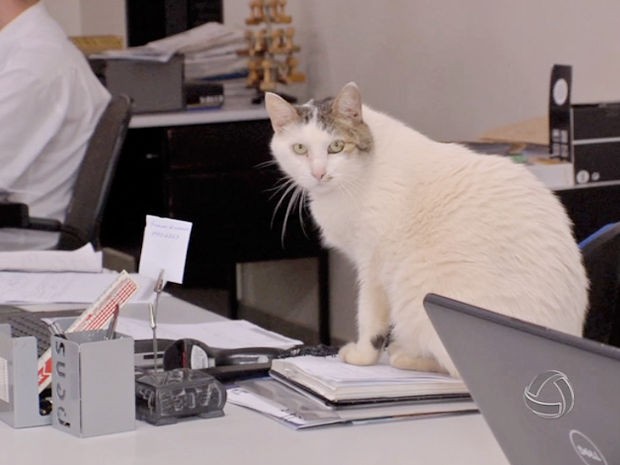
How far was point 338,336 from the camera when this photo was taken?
446cm

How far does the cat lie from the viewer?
1509 mm

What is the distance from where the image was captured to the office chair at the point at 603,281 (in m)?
→ 1.74

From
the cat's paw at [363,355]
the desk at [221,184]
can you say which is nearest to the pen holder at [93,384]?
the cat's paw at [363,355]

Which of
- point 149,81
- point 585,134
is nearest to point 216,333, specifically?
point 585,134

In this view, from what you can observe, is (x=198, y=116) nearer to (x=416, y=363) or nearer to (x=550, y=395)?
(x=416, y=363)

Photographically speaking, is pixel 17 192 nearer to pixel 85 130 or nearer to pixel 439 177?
pixel 85 130

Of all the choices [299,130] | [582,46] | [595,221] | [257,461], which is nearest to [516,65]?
[582,46]

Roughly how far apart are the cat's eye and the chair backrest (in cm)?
150

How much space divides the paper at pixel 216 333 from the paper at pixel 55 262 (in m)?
0.35

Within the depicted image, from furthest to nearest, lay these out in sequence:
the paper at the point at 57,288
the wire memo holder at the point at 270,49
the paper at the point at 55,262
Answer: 1. the wire memo holder at the point at 270,49
2. the paper at the point at 55,262
3. the paper at the point at 57,288

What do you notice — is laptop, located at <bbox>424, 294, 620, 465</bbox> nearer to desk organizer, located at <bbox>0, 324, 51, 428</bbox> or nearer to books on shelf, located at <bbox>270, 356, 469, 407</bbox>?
books on shelf, located at <bbox>270, 356, 469, 407</bbox>

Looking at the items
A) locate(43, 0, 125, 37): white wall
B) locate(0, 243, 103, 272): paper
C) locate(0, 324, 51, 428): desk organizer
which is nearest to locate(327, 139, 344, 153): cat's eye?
locate(0, 324, 51, 428): desk organizer

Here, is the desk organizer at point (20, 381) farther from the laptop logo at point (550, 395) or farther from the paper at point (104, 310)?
the laptop logo at point (550, 395)

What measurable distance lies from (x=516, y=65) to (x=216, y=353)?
1.96m
